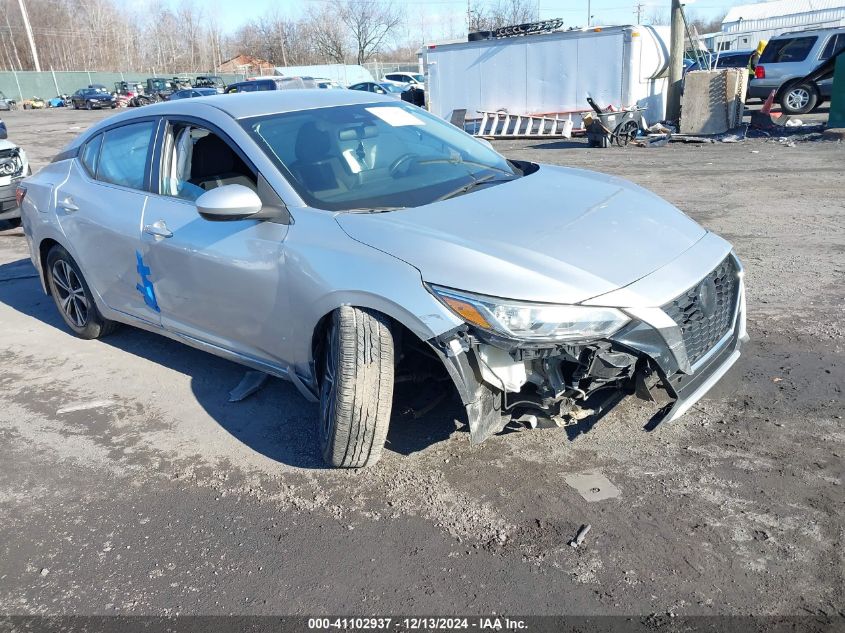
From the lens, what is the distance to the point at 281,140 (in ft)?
12.2

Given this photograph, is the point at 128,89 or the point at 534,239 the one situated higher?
the point at 534,239

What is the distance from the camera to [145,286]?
4.25m

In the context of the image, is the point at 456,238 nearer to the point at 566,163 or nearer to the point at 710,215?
the point at 710,215

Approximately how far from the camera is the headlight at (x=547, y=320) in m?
2.74

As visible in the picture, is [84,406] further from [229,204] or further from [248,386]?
[229,204]

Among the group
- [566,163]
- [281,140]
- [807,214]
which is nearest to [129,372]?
[281,140]

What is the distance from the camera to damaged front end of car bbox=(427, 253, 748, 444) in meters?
2.75

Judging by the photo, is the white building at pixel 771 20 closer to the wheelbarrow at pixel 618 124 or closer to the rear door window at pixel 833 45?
the rear door window at pixel 833 45

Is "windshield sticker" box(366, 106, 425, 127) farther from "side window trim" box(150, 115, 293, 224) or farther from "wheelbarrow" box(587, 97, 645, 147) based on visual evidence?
"wheelbarrow" box(587, 97, 645, 147)

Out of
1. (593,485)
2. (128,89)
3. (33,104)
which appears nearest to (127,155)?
(593,485)

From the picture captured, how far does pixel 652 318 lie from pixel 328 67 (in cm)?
5713

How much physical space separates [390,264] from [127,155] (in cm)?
244

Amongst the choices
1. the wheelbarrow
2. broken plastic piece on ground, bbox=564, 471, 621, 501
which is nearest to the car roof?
broken plastic piece on ground, bbox=564, 471, 621, 501

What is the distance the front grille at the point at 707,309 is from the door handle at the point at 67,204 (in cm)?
388
